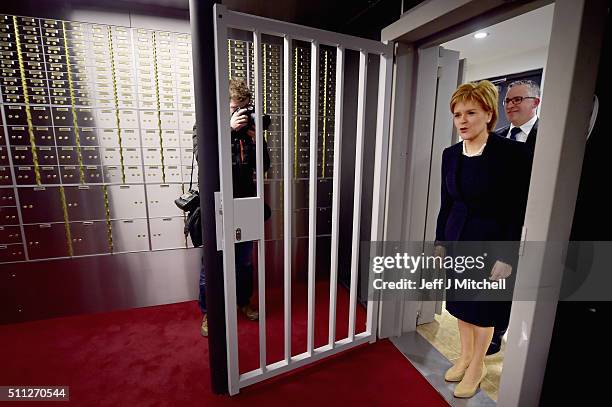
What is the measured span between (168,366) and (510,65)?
18.1 ft

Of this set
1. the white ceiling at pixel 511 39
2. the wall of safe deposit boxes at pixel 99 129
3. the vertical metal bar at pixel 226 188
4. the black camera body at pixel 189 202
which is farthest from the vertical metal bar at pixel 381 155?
the white ceiling at pixel 511 39

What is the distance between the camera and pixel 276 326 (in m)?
2.20

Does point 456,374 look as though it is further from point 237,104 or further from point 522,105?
point 237,104

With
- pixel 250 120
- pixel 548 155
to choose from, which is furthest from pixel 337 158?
pixel 548 155

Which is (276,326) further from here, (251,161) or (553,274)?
(553,274)

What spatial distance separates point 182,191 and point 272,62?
1.24 meters

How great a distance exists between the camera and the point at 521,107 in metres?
2.05

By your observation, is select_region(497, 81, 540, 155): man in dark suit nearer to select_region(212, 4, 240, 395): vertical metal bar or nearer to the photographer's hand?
the photographer's hand

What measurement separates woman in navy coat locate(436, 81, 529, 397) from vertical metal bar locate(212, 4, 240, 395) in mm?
1149

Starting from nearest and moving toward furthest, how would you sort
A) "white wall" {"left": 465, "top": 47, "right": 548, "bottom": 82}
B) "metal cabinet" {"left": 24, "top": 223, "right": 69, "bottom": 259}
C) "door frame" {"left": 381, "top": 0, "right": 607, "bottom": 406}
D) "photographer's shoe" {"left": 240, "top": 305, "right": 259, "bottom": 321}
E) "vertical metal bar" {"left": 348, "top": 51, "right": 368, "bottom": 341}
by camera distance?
"door frame" {"left": 381, "top": 0, "right": 607, "bottom": 406}
"vertical metal bar" {"left": 348, "top": 51, "right": 368, "bottom": 341}
"metal cabinet" {"left": 24, "top": 223, "right": 69, "bottom": 259}
"photographer's shoe" {"left": 240, "top": 305, "right": 259, "bottom": 321}
"white wall" {"left": 465, "top": 47, "right": 548, "bottom": 82}

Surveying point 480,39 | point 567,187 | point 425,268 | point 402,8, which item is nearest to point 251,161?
point 402,8

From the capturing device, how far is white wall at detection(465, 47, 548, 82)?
3.99 m

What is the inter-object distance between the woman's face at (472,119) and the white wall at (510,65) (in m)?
2.64

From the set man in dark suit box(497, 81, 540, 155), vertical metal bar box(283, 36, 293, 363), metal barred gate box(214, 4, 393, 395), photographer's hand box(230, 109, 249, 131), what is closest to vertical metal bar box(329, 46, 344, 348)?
metal barred gate box(214, 4, 393, 395)
